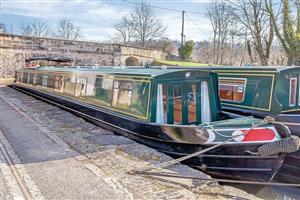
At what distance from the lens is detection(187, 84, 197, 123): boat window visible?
637 centimetres

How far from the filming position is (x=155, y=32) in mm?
44281

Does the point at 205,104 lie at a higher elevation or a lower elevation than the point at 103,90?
lower

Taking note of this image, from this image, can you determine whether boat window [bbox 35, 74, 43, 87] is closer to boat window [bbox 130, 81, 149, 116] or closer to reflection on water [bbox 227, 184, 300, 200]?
boat window [bbox 130, 81, 149, 116]

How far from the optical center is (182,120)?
20.5ft

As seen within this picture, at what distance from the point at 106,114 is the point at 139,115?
130 centimetres

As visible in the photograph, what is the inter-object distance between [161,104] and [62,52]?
19.4m

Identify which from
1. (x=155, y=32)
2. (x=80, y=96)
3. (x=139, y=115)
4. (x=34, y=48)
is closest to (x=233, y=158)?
(x=139, y=115)

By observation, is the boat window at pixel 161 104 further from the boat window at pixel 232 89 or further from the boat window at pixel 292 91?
the boat window at pixel 292 91

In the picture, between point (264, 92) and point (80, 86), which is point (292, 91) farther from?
point (80, 86)

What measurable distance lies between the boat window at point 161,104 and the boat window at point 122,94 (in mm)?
822

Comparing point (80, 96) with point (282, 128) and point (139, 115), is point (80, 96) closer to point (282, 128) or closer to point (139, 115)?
point (139, 115)

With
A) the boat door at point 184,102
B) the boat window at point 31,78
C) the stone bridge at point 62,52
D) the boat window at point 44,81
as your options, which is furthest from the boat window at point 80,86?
the stone bridge at point 62,52

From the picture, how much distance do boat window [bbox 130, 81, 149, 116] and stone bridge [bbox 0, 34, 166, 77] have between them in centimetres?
1759

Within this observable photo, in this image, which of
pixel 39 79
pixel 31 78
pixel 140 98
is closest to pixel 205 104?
pixel 140 98
